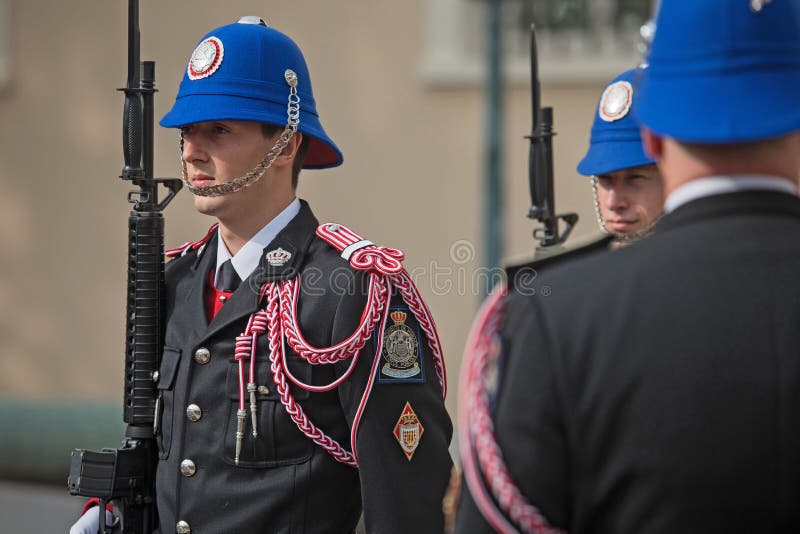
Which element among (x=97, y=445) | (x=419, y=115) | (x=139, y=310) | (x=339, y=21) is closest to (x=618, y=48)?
(x=419, y=115)

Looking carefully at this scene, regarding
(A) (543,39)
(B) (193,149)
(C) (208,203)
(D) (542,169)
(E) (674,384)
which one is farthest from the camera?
(A) (543,39)

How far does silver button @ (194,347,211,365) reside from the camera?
10.9 feet

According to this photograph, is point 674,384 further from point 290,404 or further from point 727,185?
point 290,404

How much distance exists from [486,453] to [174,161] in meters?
8.29

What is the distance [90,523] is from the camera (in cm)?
349

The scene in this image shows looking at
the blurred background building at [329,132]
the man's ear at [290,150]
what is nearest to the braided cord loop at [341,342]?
the man's ear at [290,150]

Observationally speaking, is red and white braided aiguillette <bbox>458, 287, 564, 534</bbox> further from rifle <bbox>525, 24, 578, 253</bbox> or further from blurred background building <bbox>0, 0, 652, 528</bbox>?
blurred background building <bbox>0, 0, 652, 528</bbox>

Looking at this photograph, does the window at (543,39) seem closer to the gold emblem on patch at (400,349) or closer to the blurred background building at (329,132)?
the blurred background building at (329,132)

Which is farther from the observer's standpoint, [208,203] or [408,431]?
[208,203]

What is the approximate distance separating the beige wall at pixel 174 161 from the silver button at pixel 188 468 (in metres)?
5.75

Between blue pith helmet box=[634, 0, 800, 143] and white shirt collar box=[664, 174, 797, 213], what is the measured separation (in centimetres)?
6

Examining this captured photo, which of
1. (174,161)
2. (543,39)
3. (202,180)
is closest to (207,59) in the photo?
(202,180)

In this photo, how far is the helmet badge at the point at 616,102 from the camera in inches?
173

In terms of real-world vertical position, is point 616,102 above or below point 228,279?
above
